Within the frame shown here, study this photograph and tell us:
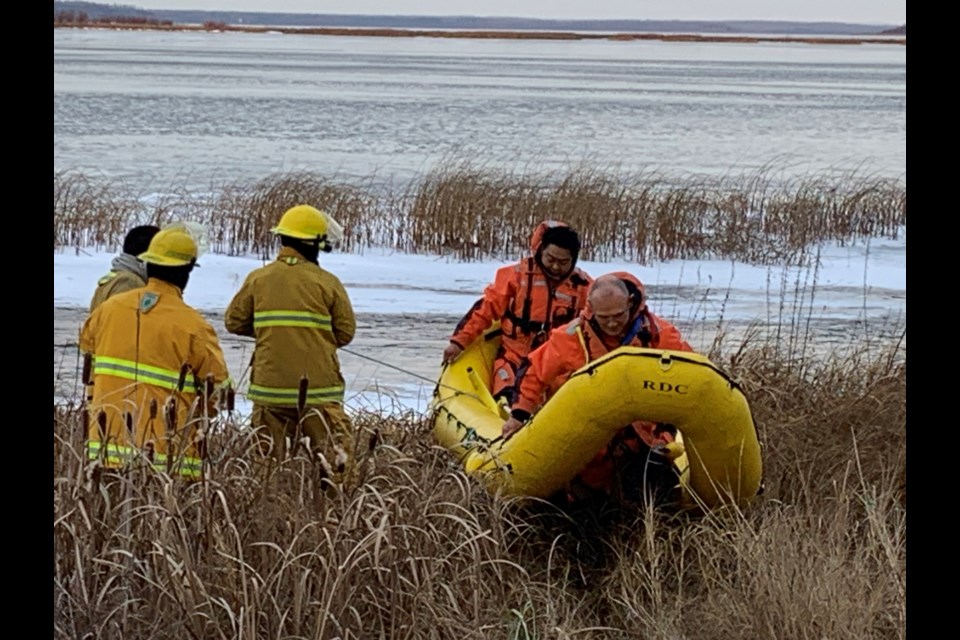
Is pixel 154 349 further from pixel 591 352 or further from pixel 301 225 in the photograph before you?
pixel 591 352

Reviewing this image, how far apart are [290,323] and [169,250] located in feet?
2.61

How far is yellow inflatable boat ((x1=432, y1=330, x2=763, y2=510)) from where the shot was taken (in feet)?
15.5

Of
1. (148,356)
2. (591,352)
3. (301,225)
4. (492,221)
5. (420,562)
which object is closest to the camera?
(420,562)

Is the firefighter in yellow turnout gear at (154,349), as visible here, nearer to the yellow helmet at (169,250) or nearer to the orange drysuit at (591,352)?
the yellow helmet at (169,250)

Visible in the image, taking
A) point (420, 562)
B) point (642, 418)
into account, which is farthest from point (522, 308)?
point (420, 562)

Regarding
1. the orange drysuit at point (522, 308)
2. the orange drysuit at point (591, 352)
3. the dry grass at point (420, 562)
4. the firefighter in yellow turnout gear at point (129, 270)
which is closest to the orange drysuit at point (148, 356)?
the dry grass at point (420, 562)

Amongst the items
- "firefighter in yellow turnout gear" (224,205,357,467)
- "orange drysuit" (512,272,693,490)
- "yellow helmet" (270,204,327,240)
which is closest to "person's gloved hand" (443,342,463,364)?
"orange drysuit" (512,272,693,490)

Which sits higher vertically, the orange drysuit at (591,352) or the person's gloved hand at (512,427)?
the orange drysuit at (591,352)

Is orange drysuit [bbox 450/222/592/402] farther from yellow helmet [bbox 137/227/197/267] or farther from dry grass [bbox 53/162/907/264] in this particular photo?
dry grass [bbox 53/162/907/264]

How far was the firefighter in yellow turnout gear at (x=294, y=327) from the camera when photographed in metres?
5.24

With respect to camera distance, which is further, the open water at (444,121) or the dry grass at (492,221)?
the open water at (444,121)

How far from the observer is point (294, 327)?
5242 millimetres
